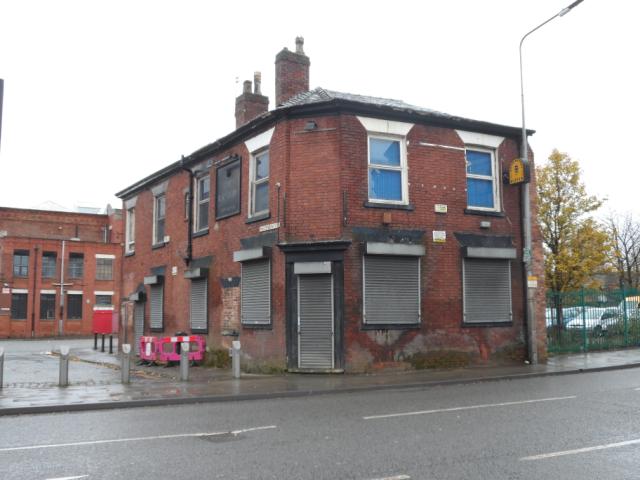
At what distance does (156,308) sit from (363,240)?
1075cm

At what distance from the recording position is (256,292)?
16.9 meters

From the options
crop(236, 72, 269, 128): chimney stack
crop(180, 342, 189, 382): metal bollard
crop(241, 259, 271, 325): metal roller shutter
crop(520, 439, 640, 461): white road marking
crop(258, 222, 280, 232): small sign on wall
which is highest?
crop(236, 72, 269, 128): chimney stack

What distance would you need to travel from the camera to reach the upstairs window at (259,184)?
1725 centimetres

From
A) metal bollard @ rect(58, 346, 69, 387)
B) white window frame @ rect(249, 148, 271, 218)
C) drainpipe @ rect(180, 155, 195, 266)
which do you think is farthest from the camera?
drainpipe @ rect(180, 155, 195, 266)

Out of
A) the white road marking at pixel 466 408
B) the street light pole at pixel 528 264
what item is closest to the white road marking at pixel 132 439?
the white road marking at pixel 466 408

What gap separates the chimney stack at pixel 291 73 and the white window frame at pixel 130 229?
9709mm

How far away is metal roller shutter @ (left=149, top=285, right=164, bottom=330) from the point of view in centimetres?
2264

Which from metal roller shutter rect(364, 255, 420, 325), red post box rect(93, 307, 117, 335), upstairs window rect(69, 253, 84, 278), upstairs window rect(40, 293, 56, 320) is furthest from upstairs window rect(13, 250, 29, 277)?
metal roller shutter rect(364, 255, 420, 325)

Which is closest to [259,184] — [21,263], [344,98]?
[344,98]

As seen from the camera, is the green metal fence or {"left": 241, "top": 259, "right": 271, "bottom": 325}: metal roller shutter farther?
the green metal fence

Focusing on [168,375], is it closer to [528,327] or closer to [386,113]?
[386,113]

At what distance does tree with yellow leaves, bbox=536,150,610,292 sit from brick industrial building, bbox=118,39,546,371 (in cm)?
1072

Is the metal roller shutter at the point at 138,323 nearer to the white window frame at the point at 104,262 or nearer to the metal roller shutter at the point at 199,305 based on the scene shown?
the metal roller shutter at the point at 199,305

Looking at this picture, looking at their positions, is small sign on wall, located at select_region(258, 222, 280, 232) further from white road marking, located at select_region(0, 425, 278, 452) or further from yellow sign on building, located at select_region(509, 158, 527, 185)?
white road marking, located at select_region(0, 425, 278, 452)
